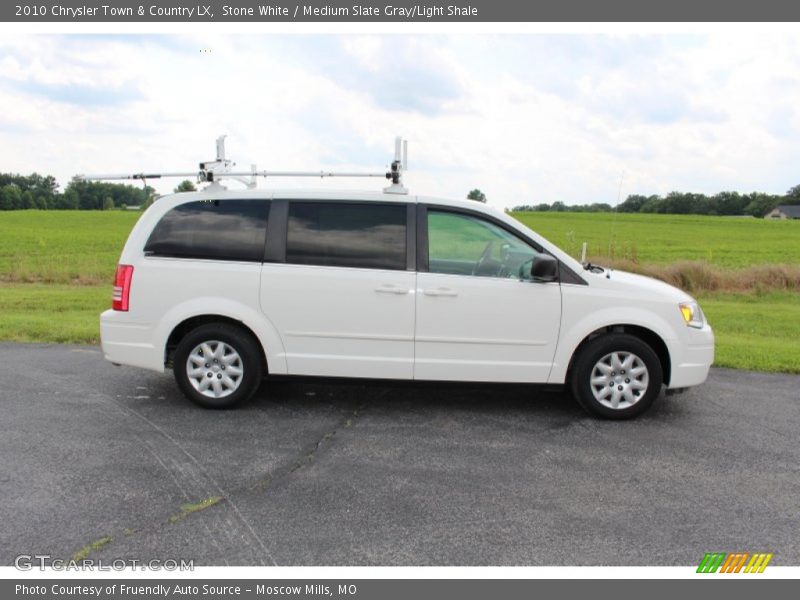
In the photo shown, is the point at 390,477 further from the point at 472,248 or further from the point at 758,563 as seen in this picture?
the point at 472,248

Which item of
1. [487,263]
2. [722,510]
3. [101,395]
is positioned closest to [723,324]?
[487,263]

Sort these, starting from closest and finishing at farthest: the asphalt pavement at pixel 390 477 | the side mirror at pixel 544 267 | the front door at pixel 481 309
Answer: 1. the asphalt pavement at pixel 390 477
2. the side mirror at pixel 544 267
3. the front door at pixel 481 309

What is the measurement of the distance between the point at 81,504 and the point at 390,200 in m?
3.28

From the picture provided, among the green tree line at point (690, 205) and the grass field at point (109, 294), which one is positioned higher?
the green tree line at point (690, 205)

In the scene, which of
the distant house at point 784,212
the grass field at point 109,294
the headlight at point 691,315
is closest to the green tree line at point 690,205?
the distant house at point 784,212

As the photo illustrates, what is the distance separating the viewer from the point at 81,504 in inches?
149

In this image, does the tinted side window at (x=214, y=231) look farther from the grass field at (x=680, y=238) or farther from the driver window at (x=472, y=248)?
the grass field at (x=680, y=238)

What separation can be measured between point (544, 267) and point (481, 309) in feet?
2.04

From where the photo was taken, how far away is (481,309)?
5457 millimetres

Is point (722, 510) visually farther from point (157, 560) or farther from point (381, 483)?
point (157, 560)

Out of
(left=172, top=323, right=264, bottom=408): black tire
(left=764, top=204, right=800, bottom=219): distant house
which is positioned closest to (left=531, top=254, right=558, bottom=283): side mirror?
(left=172, top=323, right=264, bottom=408): black tire

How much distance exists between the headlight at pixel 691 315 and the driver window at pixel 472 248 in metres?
1.36

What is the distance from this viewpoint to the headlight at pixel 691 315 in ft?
18.3

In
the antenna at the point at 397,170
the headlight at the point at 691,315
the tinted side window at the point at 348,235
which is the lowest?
the headlight at the point at 691,315
